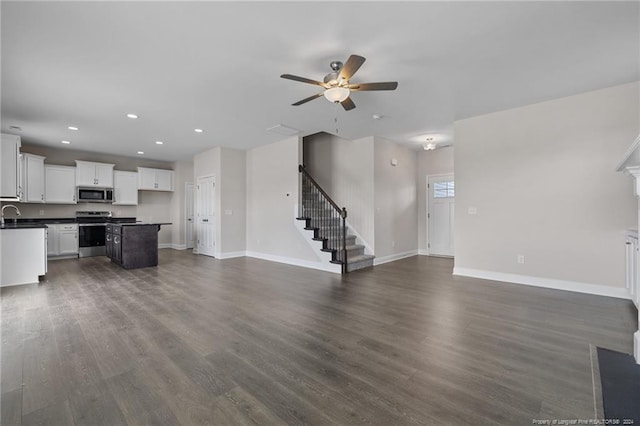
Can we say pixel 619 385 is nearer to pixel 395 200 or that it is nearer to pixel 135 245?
pixel 395 200

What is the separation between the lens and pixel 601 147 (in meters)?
3.80

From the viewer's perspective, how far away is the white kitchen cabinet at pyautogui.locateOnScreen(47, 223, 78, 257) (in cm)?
678

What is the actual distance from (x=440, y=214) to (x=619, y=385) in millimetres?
5764

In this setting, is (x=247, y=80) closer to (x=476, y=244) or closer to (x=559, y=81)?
(x=559, y=81)

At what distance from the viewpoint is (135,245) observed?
577 centimetres

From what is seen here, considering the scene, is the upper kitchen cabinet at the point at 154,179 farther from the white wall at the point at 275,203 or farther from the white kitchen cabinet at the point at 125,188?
the white wall at the point at 275,203

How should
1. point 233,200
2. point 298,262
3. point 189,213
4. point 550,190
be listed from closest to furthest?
point 550,190 < point 298,262 < point 233,200 < point 189,213

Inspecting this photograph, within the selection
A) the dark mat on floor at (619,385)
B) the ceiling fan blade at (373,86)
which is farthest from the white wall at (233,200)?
the dark mat on floor at (619,385)

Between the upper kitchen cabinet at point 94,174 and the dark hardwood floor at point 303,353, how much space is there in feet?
13.5

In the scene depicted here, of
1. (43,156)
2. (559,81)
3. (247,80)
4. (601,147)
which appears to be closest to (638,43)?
(559,81)

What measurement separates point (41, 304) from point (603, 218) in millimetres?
7349

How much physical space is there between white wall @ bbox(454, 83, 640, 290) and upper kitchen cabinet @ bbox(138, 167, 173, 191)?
8263mm

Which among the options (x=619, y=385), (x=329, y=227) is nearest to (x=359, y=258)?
(x=329, y=227)

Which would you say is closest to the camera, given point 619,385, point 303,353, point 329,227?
point 619,385
